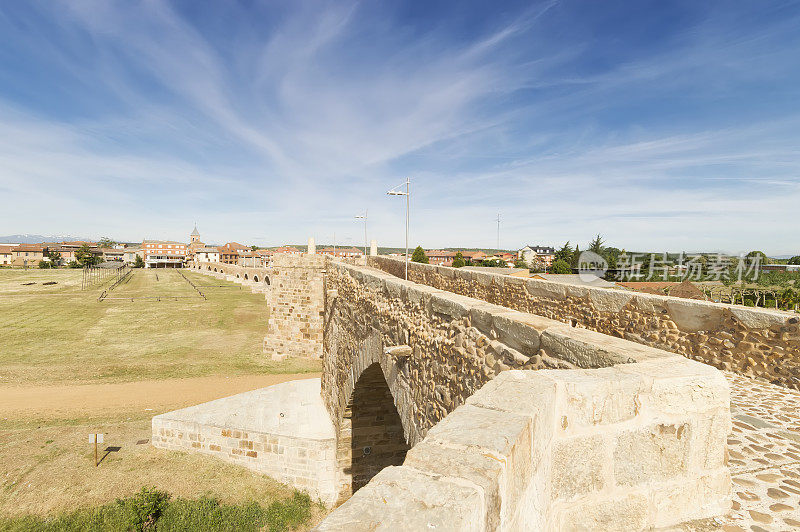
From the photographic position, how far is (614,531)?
2.00 meters

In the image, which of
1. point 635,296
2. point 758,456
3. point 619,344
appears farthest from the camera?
point 635,296

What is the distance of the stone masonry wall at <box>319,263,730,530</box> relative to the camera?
47.6 inches

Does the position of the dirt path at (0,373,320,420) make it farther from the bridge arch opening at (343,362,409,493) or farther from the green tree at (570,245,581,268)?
the green tree at (570,245,581,268)

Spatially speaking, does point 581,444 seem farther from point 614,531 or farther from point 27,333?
point 27,333

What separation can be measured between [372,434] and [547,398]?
9517mm

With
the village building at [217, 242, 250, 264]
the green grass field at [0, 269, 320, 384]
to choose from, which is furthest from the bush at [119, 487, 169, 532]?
the village building at [217, 242, 250, 264]

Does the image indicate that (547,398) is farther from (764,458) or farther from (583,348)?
(764,458)

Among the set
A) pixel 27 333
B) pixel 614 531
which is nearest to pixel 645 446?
pixel 614 531

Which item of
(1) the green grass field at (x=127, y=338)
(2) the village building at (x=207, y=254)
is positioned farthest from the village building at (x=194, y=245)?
(1) the green grass field at (x=127, y=338)

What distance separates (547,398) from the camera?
1.78 metres

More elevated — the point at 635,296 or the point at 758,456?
the point at 635,296

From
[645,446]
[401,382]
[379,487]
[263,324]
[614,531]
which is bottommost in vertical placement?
[263,324]

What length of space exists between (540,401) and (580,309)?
218 inches

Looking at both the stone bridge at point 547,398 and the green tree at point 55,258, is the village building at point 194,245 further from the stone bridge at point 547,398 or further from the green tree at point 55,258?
the stone bridge at point 547,398
